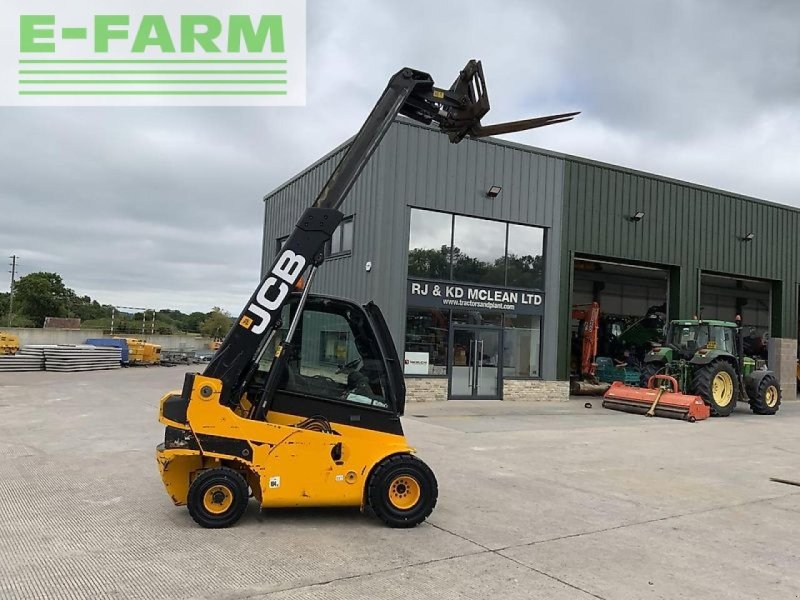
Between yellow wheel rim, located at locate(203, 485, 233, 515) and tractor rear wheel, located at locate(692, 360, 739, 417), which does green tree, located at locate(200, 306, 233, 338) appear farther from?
yellow wheel rim, located at locate(203, 485, 233, 515)

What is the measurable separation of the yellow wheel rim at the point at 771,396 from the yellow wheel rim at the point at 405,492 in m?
15.1

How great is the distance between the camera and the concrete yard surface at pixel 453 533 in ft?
13.9

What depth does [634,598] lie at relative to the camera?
13.6ft

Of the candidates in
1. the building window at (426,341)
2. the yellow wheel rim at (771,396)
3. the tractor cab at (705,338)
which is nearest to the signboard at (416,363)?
the building window at (426,341)

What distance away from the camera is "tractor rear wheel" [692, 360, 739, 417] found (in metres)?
15.8

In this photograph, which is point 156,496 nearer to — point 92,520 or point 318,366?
point 92,520

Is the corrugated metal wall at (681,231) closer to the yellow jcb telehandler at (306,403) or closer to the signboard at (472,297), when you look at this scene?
the signboard at (472,297)

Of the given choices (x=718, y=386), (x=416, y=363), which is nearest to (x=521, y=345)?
(x=416, y=363)

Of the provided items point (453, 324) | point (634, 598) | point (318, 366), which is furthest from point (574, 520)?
point (453, 324)

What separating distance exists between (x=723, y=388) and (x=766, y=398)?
1.82 meters

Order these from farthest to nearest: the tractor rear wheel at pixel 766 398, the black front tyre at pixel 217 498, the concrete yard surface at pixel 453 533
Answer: the tractor rear wheel at pixel 766 398 < the black front tyre at pixel 217 498 < the concrete yard surface at pixel 453 533

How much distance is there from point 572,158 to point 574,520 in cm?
1487

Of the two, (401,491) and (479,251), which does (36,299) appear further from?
(401,491)

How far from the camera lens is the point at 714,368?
16047 millimetres
